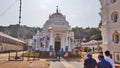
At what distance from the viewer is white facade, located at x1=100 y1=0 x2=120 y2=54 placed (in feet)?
87.9

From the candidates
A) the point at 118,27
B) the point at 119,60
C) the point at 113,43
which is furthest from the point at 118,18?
the point at 119,60

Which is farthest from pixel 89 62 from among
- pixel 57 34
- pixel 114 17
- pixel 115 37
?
pixel 57 34

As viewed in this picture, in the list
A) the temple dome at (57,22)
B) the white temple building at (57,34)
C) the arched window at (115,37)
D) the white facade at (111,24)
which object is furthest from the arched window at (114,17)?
the temple dome at (57,22)

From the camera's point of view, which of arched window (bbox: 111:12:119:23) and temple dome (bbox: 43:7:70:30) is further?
temple dome (bbox: 43:7:70:30)

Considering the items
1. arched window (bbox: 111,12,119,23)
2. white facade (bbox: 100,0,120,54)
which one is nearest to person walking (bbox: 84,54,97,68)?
white facade (bbox: 100,0,120,54)

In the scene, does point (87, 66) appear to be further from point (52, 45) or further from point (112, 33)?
point (52, 45)

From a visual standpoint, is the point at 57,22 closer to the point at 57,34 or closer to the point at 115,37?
the point at 57,34

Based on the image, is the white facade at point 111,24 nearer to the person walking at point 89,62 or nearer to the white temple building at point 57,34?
the white temple building at point 57,34

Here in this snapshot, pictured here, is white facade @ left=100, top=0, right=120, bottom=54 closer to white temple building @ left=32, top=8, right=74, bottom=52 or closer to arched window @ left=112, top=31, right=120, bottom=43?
arched window @ left=112, top=31, right=120, bottom=43

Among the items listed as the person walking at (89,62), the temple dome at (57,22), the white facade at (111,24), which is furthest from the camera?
the temple dome at (57,22)

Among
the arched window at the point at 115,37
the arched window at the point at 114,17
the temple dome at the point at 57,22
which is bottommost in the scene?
the arched window at the point at 115,37

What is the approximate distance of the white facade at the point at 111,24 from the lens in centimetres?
2681

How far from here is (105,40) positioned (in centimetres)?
2873

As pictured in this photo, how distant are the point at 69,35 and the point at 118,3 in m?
21.6
